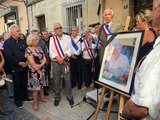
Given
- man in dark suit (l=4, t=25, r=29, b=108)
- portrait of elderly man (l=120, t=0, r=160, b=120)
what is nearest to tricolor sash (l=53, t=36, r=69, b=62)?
man in dark suit (l=4, t=25, r=29, b=108)

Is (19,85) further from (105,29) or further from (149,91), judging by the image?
(149,91)

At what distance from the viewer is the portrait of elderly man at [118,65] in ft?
8.75

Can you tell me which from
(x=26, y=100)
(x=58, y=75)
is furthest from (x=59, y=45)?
(x=26, y=100)

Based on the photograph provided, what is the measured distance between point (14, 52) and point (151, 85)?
3.87 meters

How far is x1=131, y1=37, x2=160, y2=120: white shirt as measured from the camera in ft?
3.62

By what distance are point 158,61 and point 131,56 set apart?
152cm

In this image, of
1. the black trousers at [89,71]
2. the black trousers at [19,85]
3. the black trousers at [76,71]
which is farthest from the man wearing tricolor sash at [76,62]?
the black trousers at [19,85]

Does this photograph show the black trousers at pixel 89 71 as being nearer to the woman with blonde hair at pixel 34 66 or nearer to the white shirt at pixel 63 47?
the white shirt at pixel 63 47

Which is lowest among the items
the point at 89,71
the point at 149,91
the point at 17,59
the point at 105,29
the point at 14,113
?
the point at 14,113

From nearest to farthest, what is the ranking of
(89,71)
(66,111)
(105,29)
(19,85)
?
(105,29), (66,111), (19,85), (89,71)

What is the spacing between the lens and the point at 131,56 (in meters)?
2.61

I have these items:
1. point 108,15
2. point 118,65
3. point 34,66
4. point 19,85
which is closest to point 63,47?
point 34,66

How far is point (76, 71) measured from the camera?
602 centimetres

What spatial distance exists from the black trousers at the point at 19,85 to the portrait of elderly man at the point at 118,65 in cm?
240
